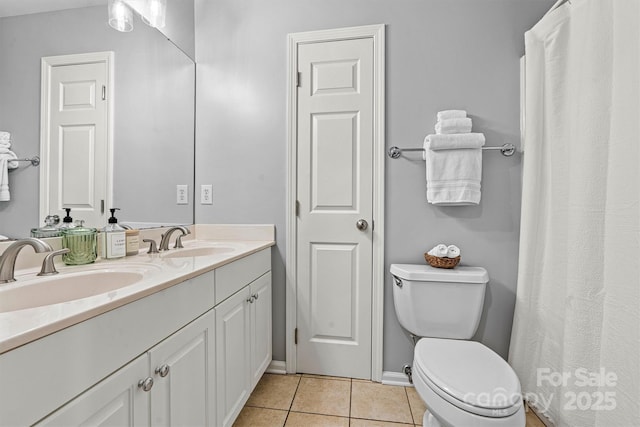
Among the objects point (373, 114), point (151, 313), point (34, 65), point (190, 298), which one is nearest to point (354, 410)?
point (190, 298)

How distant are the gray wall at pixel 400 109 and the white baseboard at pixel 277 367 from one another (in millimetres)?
41

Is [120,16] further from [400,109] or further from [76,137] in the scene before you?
[400,109]

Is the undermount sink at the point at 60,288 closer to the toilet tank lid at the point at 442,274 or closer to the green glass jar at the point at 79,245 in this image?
the green glass jar at the point at 79,245

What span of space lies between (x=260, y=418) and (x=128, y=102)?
1638mm

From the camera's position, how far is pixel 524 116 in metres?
1.57

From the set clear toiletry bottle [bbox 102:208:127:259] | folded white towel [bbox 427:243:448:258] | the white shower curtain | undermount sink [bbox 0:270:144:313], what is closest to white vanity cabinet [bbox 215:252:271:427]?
undermount sink [bbox 0:270:144:313]

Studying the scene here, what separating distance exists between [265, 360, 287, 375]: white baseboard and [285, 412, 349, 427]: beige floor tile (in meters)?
0.36

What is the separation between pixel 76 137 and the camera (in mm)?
1183

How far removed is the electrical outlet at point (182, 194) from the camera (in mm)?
1844

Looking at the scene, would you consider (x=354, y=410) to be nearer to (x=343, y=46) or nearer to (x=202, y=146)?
(x=202, y=146)

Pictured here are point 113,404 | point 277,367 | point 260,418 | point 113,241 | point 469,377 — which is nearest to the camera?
point 113,404

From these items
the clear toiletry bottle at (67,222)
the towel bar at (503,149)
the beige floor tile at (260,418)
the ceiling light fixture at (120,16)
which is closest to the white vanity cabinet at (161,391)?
the beige floor tile at (260,418)

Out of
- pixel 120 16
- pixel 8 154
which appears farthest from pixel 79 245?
pixel 120 16

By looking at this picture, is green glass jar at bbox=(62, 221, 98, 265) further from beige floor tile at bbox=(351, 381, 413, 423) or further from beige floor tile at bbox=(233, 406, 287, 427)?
beige floor tile at bbox=(351, 381, 413, 423)
